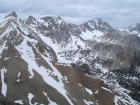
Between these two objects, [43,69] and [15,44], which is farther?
[15,44]

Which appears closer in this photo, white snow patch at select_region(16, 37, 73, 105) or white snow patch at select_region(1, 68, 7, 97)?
white snow patch at select_region(1, 68, 7, 97)

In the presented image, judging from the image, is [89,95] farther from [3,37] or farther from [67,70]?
[3,37]

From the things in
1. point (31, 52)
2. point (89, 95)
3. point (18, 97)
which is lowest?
point (89, 95)

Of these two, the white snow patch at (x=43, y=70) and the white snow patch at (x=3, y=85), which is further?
the white snow patch at (x=43, y=70)

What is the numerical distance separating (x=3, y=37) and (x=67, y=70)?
203 ft

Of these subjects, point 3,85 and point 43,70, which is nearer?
point 3,85

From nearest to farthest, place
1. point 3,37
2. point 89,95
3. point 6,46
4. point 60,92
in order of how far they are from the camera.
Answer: point 60,92
point 89,95
point 6,46
point 3,37

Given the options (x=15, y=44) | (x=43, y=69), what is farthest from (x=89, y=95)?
(x=15, y=44)

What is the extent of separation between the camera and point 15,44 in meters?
152

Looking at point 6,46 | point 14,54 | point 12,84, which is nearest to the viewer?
point 12,84

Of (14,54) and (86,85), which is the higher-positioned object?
(14,54)

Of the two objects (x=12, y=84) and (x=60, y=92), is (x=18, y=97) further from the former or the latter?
(x=60, y=92)

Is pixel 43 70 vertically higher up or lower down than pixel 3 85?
higher up

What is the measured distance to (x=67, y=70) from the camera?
142375 millimetres
